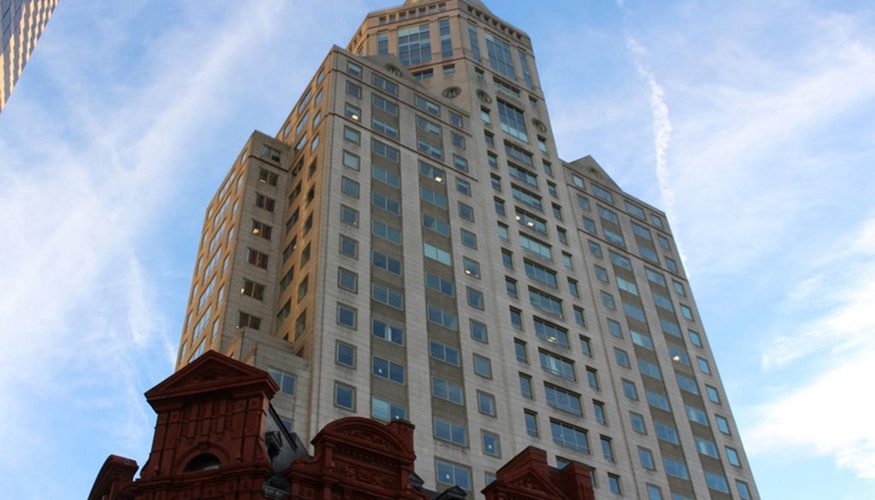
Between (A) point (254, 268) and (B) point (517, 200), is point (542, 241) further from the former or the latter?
(A) point (254, 268)

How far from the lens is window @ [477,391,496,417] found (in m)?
69.5

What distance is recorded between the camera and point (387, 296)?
72062 millimetres

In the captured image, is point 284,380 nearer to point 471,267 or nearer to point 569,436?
point 471,267

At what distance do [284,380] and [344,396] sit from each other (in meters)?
4.40

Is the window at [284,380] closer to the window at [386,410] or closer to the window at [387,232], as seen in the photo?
the window at [386,410]

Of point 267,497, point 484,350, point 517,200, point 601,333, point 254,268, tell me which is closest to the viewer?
point 267,497

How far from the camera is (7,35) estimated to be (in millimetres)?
70250

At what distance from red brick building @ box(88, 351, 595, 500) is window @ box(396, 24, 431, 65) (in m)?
74.6

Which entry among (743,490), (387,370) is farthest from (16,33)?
(743,490)

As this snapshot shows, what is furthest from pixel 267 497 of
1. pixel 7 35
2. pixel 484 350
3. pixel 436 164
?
pixel 436 164

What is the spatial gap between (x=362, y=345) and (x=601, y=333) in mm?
28785

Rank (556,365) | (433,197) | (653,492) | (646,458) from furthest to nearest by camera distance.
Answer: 1. (433,197)
2. (556,365)
3. (646,458)
4. (653,492)

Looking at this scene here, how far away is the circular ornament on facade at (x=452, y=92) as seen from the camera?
4083 inches

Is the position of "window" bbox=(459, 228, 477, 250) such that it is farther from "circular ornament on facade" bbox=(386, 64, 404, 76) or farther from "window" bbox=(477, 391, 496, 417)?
"circular ornament on facade" bbox=(386, 64, 404, 76)
